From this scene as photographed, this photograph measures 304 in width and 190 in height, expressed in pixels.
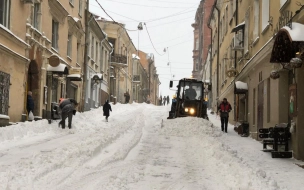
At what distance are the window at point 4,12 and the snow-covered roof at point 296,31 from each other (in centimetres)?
1063

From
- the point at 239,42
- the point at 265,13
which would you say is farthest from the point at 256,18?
the point at 239,42

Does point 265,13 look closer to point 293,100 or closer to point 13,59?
point 293,100

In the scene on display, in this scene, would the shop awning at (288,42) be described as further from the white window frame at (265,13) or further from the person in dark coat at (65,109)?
the person in dark coat at (65,109)

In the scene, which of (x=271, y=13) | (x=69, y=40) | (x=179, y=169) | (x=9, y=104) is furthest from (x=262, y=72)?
(x=69, y=40)

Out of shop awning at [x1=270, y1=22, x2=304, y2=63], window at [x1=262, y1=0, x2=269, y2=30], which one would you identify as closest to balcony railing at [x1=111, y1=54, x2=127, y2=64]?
window at [x1=262, y1=0, x2=269, y2=30]

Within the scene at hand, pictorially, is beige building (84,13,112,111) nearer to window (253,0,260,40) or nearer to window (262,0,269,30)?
window (253,0,260,40)

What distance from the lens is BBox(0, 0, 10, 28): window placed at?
15.7 metres

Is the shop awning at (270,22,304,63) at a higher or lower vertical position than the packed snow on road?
higher

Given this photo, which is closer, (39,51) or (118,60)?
(39,51)

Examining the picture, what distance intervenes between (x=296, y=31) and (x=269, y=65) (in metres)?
5.28

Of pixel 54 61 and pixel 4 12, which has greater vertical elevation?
pixel 4 12

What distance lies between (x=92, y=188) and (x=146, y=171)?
193 cm

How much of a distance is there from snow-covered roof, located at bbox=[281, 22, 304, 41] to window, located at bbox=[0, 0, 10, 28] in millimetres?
10632

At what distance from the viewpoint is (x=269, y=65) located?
14.5 metres
